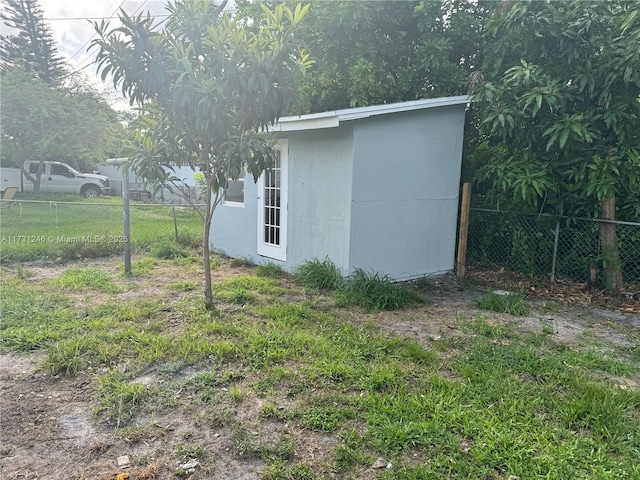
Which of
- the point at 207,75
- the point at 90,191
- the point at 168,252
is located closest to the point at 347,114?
the point at 207,75

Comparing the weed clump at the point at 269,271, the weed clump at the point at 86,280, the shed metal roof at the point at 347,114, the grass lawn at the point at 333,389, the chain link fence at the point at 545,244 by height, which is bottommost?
the grass lawn at the point at 333,389

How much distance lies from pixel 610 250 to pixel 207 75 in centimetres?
531

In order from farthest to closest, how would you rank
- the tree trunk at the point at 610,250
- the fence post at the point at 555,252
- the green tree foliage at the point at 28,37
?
the green tree foliage at the point at 28,37 < the fence post at the point at 555,252 < the tree trunk at the point at 610,250

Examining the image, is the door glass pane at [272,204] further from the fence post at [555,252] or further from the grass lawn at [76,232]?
the fence post at [555,252]

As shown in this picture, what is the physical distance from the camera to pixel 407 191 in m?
6.03

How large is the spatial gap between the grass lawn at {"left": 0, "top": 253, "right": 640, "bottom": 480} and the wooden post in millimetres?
1661

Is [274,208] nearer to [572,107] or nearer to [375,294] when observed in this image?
[375,294]

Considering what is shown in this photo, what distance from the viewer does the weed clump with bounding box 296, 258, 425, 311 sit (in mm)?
5070

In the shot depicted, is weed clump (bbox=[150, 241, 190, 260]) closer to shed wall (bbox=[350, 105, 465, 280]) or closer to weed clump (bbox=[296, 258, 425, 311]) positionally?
weed clump (bbox=[296, 258, 425, 311])

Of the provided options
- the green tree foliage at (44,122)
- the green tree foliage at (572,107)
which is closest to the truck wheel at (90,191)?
the green tree foliage at (44,122)

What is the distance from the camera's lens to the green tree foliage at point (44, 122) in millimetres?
16875

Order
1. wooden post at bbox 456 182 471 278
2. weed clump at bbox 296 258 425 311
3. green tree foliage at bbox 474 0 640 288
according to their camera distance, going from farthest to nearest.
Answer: wooden post at bbox 456 182 471 278 < weed clump at bbox 296 258 425 311 < green tree foliage at bbox 474 0 640 288

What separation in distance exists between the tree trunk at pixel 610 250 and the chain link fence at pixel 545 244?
10cm

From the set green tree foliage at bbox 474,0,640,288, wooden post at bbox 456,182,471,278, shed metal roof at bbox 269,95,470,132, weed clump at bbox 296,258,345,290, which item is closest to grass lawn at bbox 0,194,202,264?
weed clump at bbox 296,258,345,290
